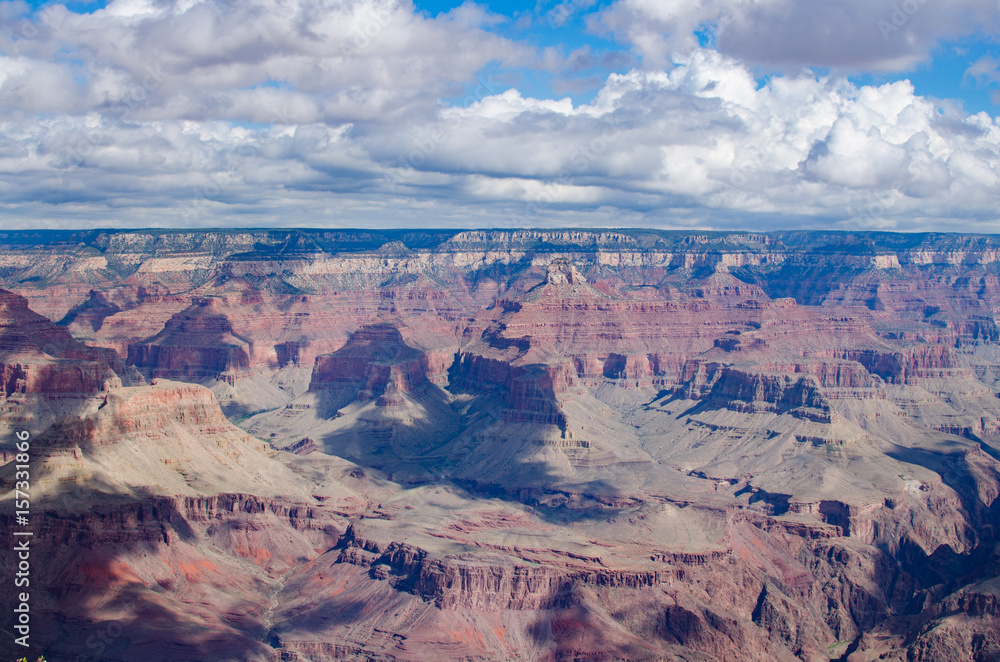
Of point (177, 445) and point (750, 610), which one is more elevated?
point (177, 445)

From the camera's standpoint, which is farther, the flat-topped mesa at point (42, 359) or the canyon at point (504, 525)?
the flat-topped mesa at point (42, 359)

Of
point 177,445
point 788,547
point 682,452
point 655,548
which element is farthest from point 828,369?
point 177,445

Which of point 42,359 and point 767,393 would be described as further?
point 767,393

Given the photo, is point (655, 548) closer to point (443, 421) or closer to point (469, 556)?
point (469, 556)
